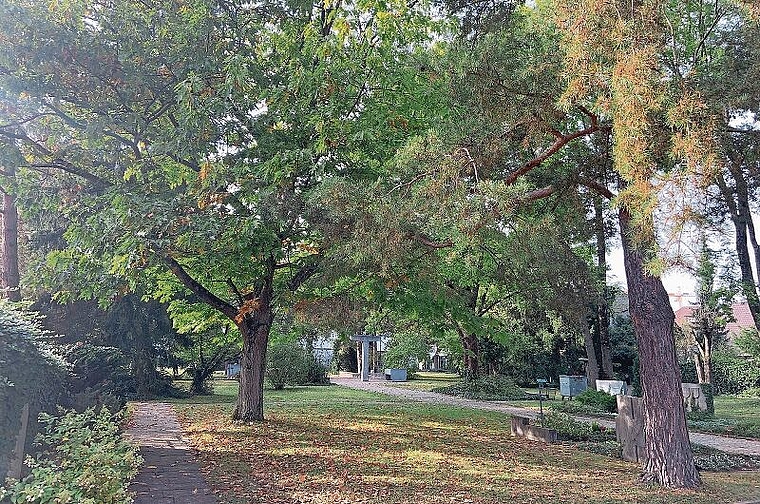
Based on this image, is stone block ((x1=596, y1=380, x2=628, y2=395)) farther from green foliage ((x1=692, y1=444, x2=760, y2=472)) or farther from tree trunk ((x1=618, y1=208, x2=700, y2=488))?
tree trunk ((x1=618, y1=208, x2=700, y2=488))

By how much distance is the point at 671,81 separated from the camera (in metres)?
5.06

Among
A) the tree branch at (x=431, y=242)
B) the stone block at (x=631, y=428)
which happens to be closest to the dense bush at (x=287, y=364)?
the stone block at (x=631, y=428)

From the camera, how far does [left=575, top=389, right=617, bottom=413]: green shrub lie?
620 inches

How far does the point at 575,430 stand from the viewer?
11094 millimetres

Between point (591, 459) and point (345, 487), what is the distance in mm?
4428

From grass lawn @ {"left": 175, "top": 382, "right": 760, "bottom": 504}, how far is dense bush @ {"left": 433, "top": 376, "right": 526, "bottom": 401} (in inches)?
334

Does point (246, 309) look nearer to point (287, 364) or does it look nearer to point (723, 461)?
point (723, 461)

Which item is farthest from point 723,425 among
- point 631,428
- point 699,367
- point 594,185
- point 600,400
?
point 699,367

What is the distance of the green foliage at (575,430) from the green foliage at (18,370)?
29.2 ft

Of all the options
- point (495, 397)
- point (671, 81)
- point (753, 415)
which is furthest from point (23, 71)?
point (753, 415)

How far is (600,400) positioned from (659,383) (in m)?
9.94

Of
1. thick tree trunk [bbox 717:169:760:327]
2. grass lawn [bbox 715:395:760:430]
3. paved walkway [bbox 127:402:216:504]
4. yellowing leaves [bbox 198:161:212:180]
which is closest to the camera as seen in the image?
paved walkway [bbox 127:402:216:504]

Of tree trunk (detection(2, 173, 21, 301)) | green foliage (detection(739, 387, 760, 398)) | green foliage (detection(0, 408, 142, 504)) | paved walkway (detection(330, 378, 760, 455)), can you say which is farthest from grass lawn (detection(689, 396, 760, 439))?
tree trunk (detection(2, 173, 21, 301))

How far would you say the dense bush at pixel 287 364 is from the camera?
23.7 meters
